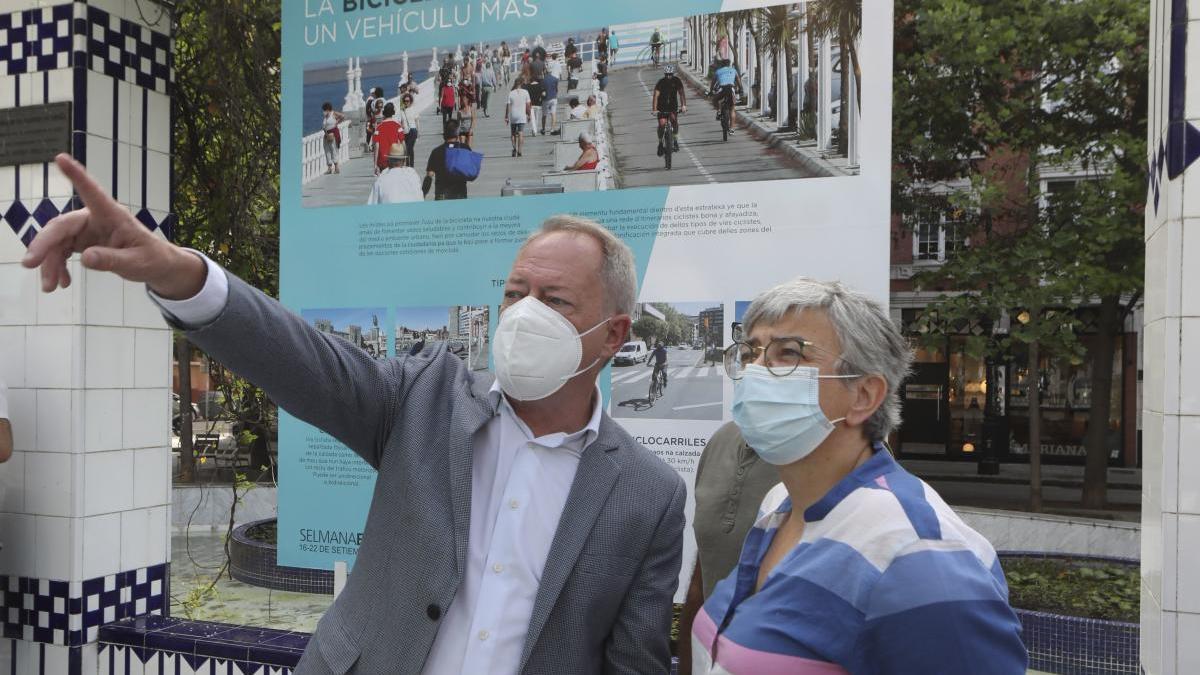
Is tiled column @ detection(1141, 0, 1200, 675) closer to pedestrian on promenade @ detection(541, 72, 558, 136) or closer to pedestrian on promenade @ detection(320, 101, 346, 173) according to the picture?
pedestrian on promenade @ detection(541, 72, 558, 136)

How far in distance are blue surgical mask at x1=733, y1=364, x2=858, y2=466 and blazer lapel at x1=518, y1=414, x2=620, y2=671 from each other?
0.37 meters

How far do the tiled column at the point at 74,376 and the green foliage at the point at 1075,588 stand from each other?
5.86 meters

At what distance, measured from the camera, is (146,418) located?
12.2 feet

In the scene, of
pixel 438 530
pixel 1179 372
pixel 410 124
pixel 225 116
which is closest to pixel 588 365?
pixel 438 530

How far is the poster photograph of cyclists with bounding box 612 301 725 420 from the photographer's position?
10.5 feet

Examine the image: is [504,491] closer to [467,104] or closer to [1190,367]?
[1190,367]

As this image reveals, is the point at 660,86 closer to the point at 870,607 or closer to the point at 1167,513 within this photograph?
the point at 1167,513

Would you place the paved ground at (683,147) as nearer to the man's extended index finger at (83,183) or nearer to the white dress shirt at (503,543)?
the white dress shirt at (503,543)

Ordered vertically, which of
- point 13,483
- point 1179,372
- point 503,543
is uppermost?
point 1179,372

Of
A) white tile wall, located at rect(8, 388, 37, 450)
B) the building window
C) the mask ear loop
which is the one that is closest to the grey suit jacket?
the mask ear loop

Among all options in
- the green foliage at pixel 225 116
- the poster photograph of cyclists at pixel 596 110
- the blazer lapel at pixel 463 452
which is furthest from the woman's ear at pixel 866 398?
the green foliage at pixel 225 116

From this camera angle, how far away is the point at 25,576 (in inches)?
139

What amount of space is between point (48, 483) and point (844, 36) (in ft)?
10.4

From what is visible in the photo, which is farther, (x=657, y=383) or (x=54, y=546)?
(x=54, y=546)
